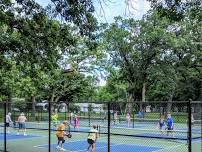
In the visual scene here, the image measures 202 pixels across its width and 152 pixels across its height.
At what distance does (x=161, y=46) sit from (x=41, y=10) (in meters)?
50.9

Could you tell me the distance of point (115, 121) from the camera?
2242 cm

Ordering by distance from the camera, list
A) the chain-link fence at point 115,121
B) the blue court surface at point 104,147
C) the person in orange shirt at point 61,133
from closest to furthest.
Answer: the chain-link fence at point 115,121, the person in orange shirt at point 61,133, the blue court surface at point 104,147

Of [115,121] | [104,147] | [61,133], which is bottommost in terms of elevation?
[104,147]

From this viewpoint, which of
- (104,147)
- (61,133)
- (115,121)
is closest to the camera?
(115,121)

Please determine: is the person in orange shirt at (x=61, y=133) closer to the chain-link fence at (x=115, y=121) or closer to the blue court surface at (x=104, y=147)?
the chain-link fence at (x=115, y=121)

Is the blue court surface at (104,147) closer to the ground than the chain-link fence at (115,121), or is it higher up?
closer to the ground

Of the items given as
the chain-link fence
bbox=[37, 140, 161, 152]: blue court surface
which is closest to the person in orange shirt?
the chain-link fence

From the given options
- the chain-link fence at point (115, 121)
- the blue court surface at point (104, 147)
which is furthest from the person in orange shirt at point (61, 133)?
the blue court surface at point (104, 147)

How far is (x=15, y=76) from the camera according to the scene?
175 ft

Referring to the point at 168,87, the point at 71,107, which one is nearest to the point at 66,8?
the point at 71,107

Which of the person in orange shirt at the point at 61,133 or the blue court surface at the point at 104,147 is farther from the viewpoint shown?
the blue court surface at the point at 104,147

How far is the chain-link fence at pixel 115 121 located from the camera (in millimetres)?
14734

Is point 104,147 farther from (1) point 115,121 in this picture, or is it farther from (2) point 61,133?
(1) point 115,121

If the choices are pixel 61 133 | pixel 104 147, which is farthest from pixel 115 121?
pixel 104 147
